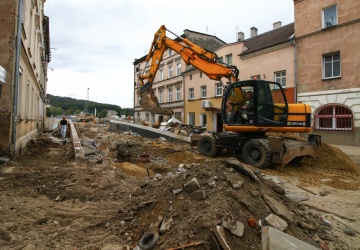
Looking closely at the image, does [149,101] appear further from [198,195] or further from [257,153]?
[198,195]

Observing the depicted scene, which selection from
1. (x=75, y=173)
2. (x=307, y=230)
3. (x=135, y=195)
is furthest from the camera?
(x=75, y=173)

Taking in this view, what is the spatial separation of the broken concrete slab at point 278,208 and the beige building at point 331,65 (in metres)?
12.3

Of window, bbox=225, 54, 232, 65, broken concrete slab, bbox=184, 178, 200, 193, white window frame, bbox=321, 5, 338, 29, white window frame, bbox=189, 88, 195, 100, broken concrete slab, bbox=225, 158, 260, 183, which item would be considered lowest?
broken concrete slab, bbox=184, 178, 200, 193

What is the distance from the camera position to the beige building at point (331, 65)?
13.6 m

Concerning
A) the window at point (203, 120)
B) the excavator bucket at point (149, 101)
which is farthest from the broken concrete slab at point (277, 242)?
the window at point (203, 120)

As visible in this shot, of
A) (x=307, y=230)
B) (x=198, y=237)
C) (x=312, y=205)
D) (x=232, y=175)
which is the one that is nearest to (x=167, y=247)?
(x=198, y=237)

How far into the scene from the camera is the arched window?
13.8 metres

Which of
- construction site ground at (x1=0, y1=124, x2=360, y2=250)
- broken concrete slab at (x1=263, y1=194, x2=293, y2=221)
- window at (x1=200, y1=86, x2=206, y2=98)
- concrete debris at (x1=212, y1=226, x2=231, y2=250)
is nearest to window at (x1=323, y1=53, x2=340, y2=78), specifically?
construction site ground at (x1=0, y1=124, x2=360, y2=250)

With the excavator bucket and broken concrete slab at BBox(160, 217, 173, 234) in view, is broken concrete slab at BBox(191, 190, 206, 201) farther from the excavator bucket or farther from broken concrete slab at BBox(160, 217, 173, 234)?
the excavator bucket

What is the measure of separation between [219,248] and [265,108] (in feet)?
19.5

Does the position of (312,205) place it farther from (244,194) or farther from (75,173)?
(75,173)

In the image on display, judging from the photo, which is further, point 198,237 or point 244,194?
point 244,194

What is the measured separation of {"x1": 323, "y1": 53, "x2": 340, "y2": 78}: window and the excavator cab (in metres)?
8.22

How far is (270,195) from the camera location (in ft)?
13.3
